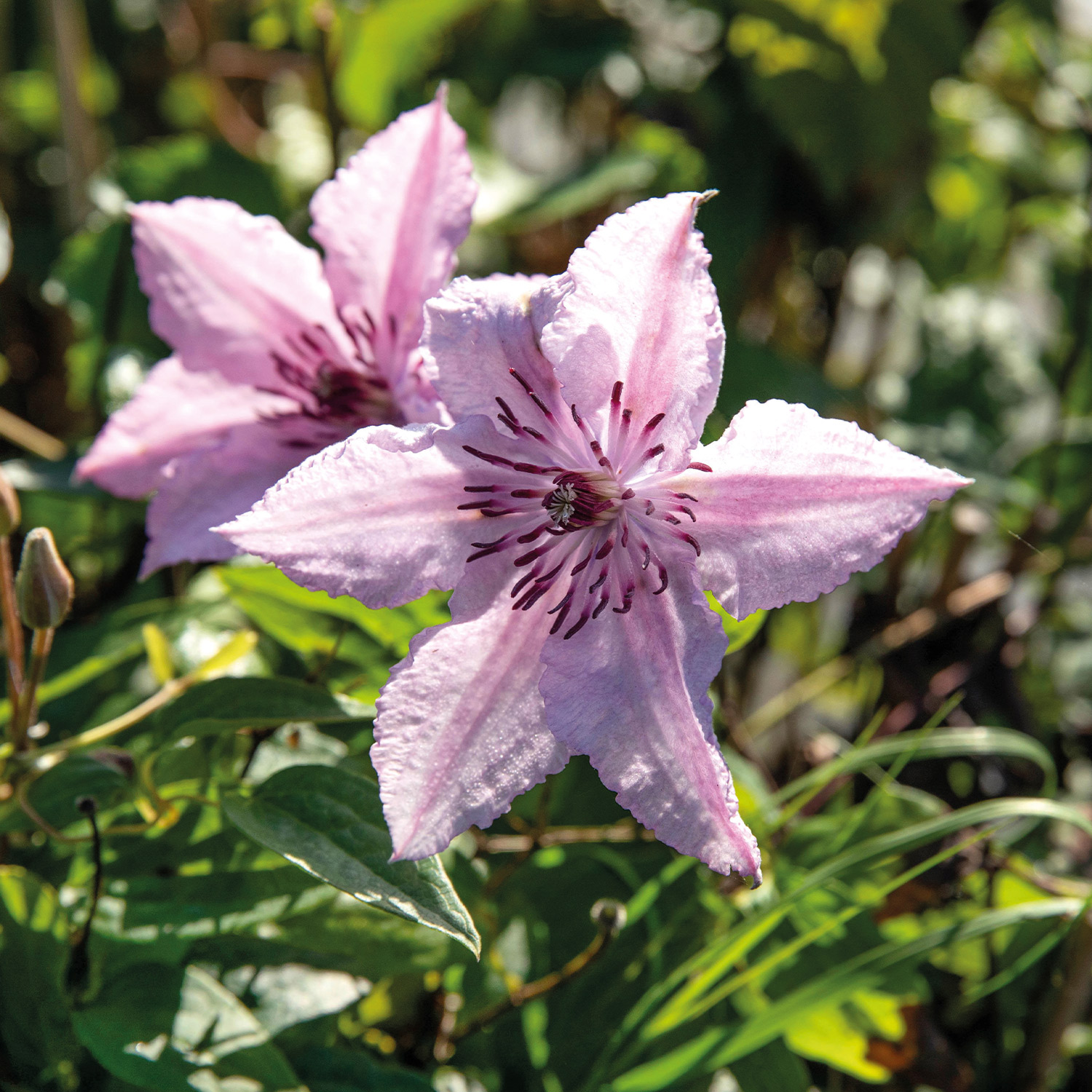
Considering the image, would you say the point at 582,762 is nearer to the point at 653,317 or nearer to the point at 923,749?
the point at 923,749

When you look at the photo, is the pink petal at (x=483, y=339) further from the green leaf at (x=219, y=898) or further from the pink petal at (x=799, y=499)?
the green leaf at (x=219, y=898)

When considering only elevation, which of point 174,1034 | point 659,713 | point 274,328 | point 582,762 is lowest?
point 582,762

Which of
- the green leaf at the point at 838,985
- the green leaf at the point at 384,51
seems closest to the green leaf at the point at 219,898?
the green leaf at the point at 838,985

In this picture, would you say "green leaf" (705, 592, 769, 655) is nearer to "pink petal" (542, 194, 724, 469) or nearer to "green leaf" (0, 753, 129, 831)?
"pink petal" (542, 194, 724, 469)

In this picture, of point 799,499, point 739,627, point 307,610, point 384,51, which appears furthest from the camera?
point 384,51

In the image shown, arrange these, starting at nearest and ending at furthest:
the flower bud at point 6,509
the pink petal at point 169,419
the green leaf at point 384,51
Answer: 1. the flower bud at point 6,509
2. the pink petal at point 169,419
3. the green leaf at point 384,51

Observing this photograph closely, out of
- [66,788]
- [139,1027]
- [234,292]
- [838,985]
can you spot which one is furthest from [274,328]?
[838,985]

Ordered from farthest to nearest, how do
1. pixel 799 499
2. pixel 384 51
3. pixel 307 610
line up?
1. pixel 384 51
2. pixel 307 610
3. pixel 799 499
